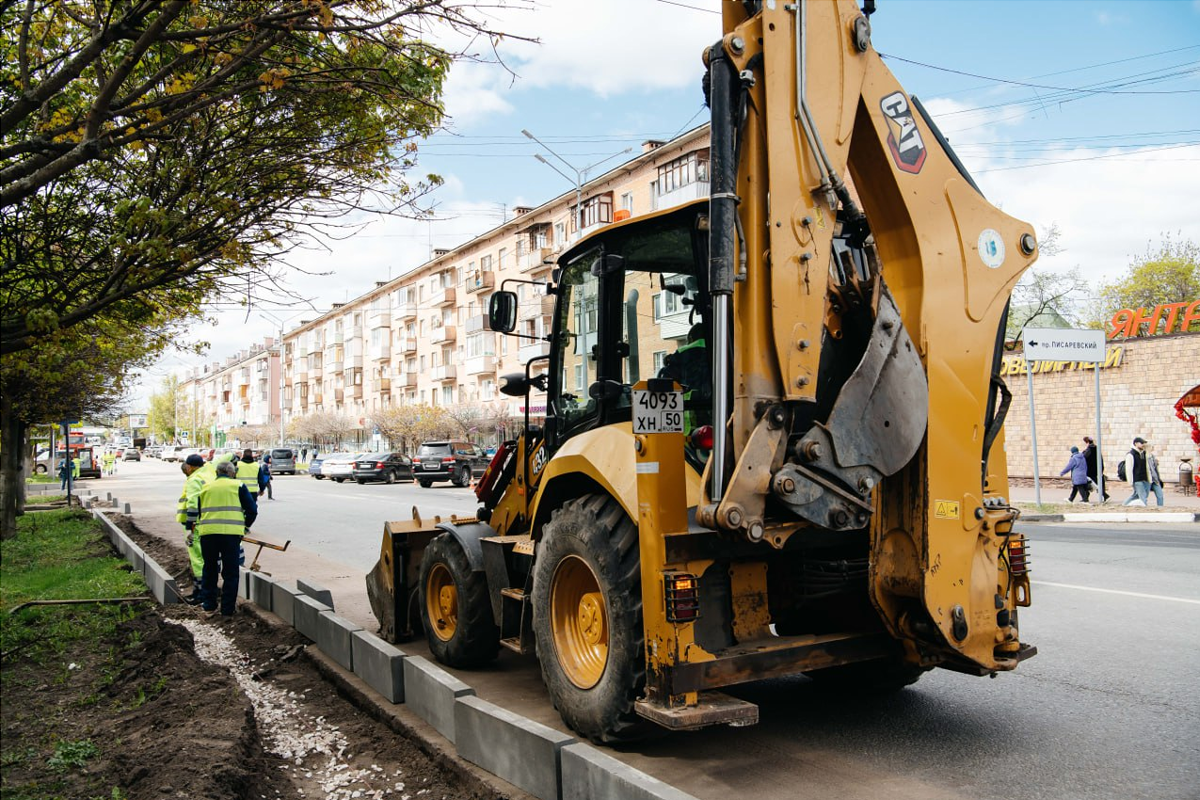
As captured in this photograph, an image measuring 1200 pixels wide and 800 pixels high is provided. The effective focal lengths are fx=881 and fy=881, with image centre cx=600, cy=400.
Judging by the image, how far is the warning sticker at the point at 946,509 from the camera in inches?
167

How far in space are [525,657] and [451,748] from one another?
2043 mm

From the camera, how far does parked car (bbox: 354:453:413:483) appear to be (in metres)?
40.8

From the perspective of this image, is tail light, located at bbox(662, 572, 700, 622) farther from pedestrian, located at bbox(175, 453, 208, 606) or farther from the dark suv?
the dark suv

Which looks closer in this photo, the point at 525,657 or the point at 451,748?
the point at 451,748

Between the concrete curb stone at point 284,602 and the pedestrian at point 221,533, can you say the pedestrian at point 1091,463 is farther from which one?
the pedestrian at point 221,533

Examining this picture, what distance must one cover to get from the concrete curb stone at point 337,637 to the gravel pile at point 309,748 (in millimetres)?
428

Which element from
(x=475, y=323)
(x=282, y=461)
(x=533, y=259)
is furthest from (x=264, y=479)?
(x=475, y=323)

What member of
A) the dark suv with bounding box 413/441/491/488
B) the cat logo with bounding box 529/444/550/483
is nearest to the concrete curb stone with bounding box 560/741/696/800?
the cat logo with bounding box 529/444/550/483

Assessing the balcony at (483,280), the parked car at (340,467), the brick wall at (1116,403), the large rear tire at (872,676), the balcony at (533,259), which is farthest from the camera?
the balcony at (483,280)

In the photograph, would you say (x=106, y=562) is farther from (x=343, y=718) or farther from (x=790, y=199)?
(x=790, y=199)

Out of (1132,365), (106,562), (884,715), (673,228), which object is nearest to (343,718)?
(884,715)

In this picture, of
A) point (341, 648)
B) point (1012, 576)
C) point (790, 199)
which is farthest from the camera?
point (341, 648)

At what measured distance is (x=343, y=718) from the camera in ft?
19.6

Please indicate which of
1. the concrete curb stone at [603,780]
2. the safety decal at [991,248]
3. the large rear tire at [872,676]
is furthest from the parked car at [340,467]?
the safety decal at [991,248]
